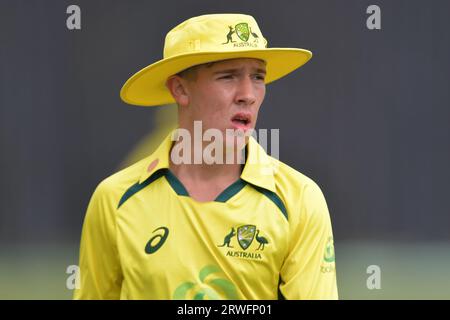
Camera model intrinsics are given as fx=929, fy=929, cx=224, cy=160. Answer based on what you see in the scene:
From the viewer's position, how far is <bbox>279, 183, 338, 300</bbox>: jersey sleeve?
3.17 m

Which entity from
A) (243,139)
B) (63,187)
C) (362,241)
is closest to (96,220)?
(243,139)

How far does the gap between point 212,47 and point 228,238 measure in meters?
0.66

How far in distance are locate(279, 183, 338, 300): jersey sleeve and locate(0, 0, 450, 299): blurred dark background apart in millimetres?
Answer: 1467

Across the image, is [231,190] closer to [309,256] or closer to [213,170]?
[213,170]

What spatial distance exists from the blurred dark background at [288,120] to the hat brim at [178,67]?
3.77ft

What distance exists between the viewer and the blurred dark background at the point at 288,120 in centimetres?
474

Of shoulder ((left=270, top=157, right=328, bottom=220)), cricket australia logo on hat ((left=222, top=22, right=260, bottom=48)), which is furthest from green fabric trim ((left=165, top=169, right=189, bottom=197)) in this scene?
cricket australia logo on hat ((left=222, top=22, right=260, bottom=48))

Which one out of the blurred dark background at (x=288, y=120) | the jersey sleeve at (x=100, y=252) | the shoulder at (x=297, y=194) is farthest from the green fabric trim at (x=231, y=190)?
the blurred dark background at (x=288, y=120)

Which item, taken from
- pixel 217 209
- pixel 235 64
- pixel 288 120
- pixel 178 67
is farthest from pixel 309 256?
pixel 288 120

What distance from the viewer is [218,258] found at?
3203mm

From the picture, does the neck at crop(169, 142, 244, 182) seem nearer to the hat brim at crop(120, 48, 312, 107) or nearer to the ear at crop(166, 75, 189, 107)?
the ear at crop(166, 75, 189, 107)

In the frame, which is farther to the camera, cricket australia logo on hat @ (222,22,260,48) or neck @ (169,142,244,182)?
neck @ (169,142,244,182)

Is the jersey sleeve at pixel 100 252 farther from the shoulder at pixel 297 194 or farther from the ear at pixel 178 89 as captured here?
the shoulder at pixel 297 194

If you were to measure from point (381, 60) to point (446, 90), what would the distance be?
1.28 feet
